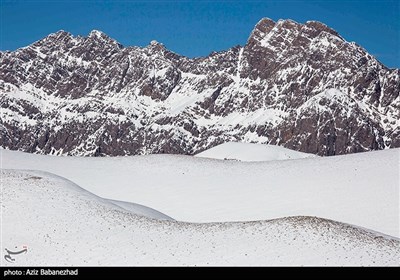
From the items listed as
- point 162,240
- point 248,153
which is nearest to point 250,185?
point 162,240

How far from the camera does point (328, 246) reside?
130 ft

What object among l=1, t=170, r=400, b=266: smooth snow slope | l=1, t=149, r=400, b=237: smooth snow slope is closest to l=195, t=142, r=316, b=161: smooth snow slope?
l=1, t=149, r=400, b=237: smooth snow slope

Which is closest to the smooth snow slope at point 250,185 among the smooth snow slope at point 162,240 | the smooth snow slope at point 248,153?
the smooth snow slope at point 162,240

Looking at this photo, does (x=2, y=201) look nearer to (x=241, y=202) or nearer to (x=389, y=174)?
(x=241, y=202)

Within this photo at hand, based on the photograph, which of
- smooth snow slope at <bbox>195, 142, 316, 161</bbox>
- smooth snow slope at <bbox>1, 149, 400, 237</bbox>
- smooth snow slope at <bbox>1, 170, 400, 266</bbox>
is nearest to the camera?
smooth snow slope at <bbox>1, 170, 400, 266</bbox>

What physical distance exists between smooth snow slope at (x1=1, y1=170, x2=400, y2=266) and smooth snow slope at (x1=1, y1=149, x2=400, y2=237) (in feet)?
54.0

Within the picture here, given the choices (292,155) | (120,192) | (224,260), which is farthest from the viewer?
(292,155)

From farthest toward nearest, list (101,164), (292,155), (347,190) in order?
(292,155) → (101,164) → (347,190)

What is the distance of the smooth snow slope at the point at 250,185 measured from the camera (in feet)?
206

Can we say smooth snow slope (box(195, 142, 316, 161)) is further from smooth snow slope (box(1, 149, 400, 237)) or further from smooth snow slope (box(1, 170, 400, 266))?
smooth snow slope (box(1, 170, 400, 266))

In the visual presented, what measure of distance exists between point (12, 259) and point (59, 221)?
783 cm

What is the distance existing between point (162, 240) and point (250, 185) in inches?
1188

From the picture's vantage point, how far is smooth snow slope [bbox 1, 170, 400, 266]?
38219mm

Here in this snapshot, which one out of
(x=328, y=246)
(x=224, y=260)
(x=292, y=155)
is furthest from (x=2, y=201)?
(x=292, y=155)
